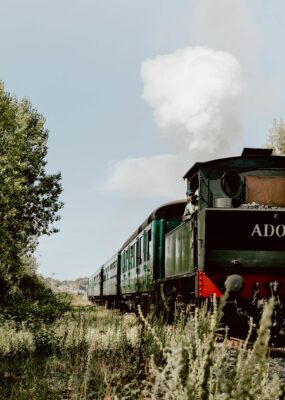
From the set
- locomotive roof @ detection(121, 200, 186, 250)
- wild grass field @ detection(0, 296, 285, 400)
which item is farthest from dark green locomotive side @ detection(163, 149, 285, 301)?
locomotive roof @ detection(121, 200, 186, 250)

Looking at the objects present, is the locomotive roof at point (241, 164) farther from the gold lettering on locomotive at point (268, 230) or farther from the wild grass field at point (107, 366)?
the wild grass field at point (107, 366)

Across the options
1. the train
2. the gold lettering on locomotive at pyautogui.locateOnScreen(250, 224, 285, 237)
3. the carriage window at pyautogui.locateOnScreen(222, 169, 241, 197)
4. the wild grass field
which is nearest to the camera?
the wild grass field

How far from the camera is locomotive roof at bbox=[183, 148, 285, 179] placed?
886 cm

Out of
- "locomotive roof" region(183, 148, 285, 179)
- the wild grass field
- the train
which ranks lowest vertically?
the wild grass field

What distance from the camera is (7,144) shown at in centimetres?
2364

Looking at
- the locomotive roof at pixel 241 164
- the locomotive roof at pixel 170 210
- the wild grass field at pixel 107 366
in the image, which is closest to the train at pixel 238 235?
the locomotive roof at pixel 241 164

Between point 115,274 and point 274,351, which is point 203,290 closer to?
point 274,351

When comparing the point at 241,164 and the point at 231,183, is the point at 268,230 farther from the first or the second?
the point at 241,164

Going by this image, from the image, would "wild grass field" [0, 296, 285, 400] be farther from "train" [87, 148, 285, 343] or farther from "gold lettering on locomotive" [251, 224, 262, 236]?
"gold lettering on locomotive" [251, 224, 262, 236]

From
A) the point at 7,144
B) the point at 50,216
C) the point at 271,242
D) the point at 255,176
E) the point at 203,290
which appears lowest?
the point at 203,290

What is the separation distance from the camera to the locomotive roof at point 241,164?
349 inches

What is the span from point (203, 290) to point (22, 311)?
18.2ft

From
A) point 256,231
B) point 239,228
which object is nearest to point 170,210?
point 239,228

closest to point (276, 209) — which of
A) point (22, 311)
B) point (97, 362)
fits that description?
point (97, 362)
